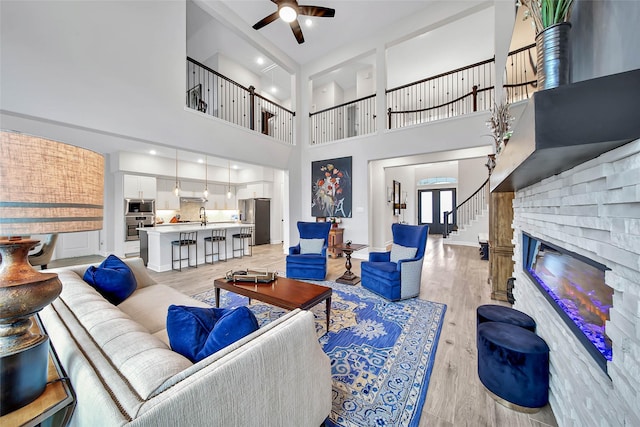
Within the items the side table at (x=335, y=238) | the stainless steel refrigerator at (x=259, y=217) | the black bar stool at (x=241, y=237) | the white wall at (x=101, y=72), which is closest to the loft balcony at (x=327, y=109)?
the white wall at (x=101, y=72)

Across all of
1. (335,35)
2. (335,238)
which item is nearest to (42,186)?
(335,238)

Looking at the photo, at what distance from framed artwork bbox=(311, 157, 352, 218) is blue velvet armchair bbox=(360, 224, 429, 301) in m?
2.62

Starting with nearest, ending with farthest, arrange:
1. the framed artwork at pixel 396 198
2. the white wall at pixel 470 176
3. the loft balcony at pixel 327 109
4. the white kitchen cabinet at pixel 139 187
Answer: the loft balcony at pixel 327 109, the white kitchen cabinet at pixel 139 187, the white wall at pixel 470 176, the framed artwork at pixel 396 198

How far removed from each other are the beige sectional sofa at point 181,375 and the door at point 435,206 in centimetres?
1092

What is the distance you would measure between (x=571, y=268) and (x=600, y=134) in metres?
1.05

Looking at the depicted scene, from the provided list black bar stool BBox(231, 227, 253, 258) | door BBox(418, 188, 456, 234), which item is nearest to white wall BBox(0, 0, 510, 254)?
black bar stool BBox(231, 227, 253, 258)

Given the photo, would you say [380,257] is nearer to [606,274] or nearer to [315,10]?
[606,274]

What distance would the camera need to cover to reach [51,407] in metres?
0.69

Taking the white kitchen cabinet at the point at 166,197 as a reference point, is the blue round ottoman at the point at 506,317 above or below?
below

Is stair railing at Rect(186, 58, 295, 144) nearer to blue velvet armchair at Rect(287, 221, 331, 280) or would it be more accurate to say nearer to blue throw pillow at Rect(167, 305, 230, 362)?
blue velvet armchair at Rect(287, 221, 331, 280)

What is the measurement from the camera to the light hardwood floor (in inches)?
57.2

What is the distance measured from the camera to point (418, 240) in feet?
11.0

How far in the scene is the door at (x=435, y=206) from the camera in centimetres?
1060

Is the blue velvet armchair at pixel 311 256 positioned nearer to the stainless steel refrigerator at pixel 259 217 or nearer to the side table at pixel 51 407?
the side table at pixel 51 407
